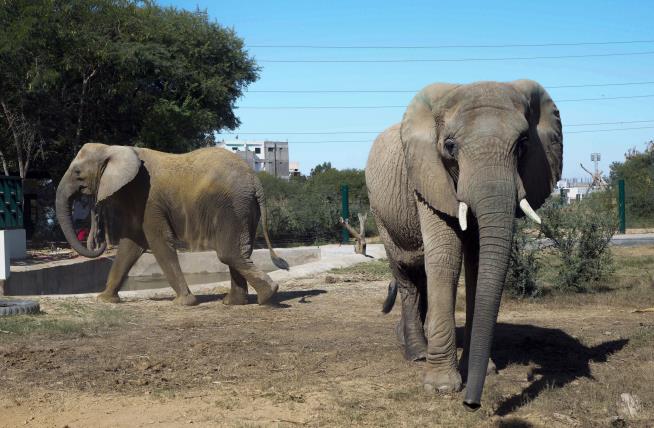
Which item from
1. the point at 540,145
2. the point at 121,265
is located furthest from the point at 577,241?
the point at 540,145

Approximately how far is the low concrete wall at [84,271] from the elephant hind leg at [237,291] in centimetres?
389

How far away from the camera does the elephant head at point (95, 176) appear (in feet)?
38.3

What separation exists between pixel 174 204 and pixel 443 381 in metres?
6.68

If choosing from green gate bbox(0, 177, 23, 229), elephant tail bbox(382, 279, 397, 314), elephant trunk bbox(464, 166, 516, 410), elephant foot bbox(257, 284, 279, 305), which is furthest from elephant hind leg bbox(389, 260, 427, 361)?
green gate bbox(0, 177, 23, 229)

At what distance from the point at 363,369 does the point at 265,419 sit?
1.67 metres

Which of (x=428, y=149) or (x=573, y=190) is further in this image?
(x=573, y=190)

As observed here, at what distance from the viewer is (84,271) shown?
59.3 feet

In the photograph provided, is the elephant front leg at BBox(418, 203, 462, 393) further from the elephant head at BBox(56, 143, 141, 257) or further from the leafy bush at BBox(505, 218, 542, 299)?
the elephant head at BBox(56, 143, 141, 257)

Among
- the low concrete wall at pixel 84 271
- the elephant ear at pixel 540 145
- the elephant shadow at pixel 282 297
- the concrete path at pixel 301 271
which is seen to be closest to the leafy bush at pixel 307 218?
the concrete path at pixel 301 271

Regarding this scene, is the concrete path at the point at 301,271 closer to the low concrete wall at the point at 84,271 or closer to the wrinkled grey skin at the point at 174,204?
the wrinkled grey skin at the point at 174,204

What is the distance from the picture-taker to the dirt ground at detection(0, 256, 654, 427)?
569cm

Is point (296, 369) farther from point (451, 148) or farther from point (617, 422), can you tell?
point (617, 422)

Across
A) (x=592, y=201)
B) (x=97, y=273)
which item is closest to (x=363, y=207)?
(x=97, y=273)

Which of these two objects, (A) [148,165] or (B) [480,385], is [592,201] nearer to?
(A) [148,165]
